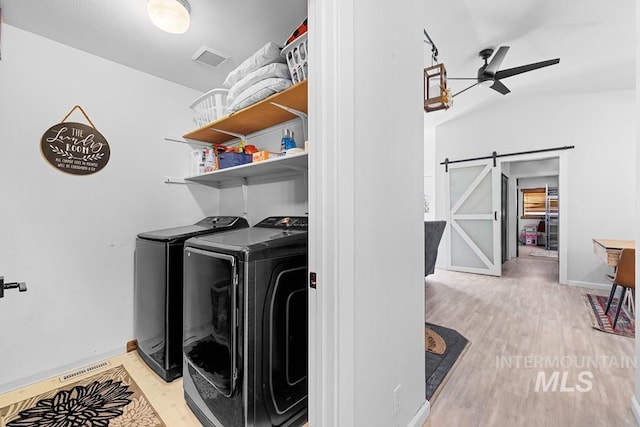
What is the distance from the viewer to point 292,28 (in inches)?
73.1

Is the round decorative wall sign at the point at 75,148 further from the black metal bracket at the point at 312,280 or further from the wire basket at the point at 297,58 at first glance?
the black metal bracket at the point at 312,280

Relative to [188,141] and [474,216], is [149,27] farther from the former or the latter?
[474,216]

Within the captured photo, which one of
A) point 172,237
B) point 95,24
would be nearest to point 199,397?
point 172,237

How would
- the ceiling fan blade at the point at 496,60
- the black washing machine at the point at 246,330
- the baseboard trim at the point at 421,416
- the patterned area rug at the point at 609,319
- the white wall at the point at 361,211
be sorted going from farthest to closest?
the ceiling fan blade at the point at 496,60
the patterned area rug at the point at 609,319
the baseboard trim at the point at 421,416
the black washing machine at the point at 246,330
the white wall at the point at 361,211

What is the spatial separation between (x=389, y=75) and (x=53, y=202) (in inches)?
93.2

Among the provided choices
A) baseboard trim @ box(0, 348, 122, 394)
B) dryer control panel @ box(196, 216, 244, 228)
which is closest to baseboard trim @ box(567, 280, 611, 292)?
dryer control panel @ box(196, 216, 244, 228)

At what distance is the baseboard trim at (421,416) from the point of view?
1.35 metres

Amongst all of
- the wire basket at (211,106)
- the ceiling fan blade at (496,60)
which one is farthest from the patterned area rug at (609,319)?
the wire basket at (211,106)

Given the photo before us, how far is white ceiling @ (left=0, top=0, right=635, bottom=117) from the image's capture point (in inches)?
64.5

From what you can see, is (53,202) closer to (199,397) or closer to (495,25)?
(199,397)

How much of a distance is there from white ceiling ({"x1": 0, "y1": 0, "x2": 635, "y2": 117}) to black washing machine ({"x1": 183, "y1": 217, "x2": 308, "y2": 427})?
1.41 m

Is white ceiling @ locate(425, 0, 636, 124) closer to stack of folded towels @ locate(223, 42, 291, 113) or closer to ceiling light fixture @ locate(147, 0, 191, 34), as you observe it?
stack of folded towels @ locate(223, 42, 291, 113)

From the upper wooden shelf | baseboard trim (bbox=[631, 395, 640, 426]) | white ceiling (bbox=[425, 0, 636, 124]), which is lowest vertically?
baseboard trim (bbox=[631, 395, 640, 426])

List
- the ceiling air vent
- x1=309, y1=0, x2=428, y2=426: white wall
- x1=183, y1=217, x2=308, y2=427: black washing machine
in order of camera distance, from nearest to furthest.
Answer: x1=309, y1=0, x2=428, y2=426: white wall, x1=183, y1=217, x2=308, y2=427: black washing machine, the ceiling air vent
